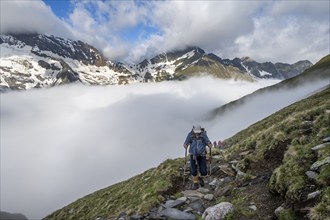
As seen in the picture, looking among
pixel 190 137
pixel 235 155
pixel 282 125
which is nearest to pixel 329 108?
pixel 282 125

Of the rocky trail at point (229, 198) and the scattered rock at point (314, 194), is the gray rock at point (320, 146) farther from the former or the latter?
the scattered rock at point (314, 194)

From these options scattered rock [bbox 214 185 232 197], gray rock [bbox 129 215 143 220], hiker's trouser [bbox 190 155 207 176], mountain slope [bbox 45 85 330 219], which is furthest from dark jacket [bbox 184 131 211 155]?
gray rock [bbox 129 215 143 220]

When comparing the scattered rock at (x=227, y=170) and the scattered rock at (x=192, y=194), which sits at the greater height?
the scattered rock at (x=227, y=170)

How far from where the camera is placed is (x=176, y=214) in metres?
15.3

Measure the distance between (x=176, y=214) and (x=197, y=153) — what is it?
187 inches

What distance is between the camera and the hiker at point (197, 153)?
1950cm

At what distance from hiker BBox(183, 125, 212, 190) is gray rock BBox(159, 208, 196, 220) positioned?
3711mm

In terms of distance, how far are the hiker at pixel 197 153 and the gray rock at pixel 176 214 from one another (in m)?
3.71

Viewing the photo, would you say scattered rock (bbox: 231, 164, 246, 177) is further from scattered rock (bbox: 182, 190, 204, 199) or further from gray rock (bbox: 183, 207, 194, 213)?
gray rock (bbox: 183, 207, 194, 213)

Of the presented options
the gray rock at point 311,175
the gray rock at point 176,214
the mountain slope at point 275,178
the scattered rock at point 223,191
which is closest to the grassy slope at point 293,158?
the mountain slope at point 275,178

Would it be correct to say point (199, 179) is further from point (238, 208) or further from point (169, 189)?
point (238, 208)

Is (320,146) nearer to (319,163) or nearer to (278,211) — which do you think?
(319,163)

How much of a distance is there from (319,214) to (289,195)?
7.50ft

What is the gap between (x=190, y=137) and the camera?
20.0m
